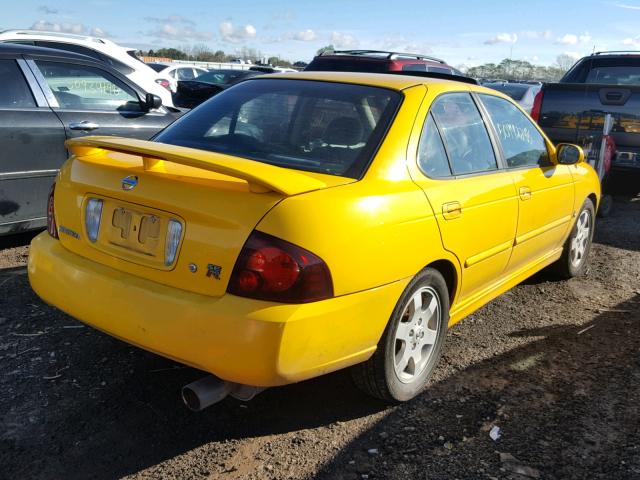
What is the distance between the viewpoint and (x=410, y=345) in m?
3.04

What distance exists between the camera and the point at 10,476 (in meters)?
2.41

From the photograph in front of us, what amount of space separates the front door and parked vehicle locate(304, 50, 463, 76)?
198 inches

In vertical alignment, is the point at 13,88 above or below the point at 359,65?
below

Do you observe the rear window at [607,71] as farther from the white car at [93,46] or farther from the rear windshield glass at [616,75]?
the white car at [93,46]

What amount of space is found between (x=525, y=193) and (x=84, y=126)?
352cm

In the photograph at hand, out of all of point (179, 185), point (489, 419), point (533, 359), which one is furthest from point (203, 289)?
point (533, 359)

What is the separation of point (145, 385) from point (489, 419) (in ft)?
5.53

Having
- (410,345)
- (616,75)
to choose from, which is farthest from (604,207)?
(410,345)

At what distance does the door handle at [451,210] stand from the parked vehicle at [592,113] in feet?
15.8

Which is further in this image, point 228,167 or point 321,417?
point 321,417

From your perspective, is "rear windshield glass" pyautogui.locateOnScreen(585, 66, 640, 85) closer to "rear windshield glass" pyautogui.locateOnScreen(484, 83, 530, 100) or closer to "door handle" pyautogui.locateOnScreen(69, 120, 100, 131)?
"rear windshield glass" pyautogui.locateOnScreen(484, 83, 530, 100)

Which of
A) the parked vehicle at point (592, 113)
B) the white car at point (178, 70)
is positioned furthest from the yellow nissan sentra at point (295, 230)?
the white car at point (178, 70)

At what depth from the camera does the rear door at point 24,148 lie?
4.71 metres

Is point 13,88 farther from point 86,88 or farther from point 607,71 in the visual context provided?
point 607,71
